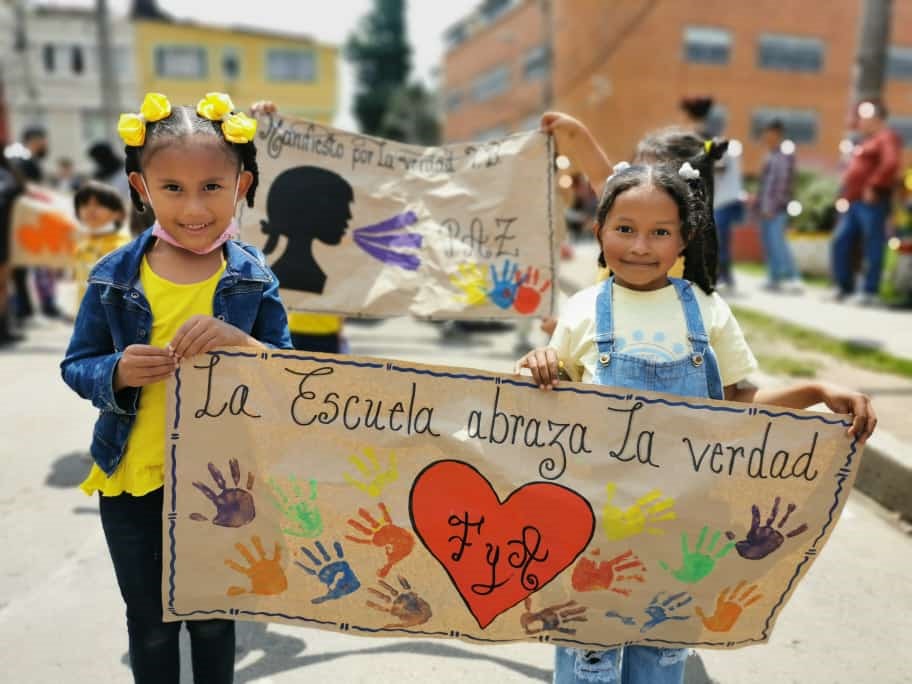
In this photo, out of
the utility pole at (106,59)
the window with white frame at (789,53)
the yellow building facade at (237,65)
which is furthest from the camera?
the yellow building facade at (237,65)

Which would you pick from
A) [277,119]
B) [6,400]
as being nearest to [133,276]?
[277,119]

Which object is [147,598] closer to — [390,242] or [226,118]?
[226,118]

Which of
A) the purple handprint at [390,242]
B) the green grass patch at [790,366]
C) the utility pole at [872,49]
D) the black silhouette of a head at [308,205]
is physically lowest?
the green grass patch at [790,366]

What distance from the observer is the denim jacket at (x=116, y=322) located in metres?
1.92

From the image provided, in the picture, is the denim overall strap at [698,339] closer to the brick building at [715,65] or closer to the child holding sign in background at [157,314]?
the child holding sign in background at [157,314]

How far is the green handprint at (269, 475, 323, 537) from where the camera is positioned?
211cm

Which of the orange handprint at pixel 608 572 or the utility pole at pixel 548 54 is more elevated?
the utility pole at pixel 548 54

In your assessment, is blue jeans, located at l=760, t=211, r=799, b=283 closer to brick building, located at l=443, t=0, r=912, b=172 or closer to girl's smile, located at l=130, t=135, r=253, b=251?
girl's smile, located at l=130, t=135, r=253, b=251

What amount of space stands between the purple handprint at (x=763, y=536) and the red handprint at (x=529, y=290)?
6.33ft

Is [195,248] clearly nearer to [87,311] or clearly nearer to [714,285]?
[87,311]

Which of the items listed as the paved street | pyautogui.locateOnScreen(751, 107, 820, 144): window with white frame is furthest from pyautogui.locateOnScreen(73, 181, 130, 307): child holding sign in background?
pyautogui.locateOnScreen(751, 107, 820, 144): window with white frame

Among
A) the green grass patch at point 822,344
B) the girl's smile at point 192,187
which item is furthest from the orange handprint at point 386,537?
the green grass patch at point 822,344

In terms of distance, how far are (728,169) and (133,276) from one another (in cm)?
747

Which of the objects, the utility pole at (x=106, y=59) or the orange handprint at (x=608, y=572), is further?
the utility pole at (x=106, y=59)
